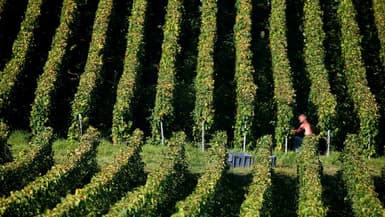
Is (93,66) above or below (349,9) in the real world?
below

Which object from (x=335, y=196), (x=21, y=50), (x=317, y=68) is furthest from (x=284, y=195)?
(x=21, y=50)

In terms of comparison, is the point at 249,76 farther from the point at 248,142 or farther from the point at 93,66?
the point at 93,66

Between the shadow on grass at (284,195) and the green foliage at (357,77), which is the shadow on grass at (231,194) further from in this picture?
the green foliage at (357,77)

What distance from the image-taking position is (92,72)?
33.8m

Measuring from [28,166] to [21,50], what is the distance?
10902 millimetres

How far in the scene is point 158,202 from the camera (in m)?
24.9

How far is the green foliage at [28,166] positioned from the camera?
992 inches

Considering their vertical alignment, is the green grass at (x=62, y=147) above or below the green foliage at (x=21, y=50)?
below

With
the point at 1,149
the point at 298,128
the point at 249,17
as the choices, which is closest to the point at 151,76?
the point at 249,17

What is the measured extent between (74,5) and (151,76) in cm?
603

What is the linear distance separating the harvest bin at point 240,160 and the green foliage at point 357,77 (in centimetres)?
537

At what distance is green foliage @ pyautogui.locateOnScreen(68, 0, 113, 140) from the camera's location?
32406 mm

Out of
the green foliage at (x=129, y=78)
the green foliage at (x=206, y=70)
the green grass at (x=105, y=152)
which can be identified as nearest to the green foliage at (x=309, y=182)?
the green foliage at (x=206, y=70)

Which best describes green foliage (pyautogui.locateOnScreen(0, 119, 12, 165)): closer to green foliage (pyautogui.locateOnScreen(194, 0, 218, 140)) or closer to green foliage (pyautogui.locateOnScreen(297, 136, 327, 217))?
green foliage (pyautogui.locateOnScreen(194, 0, 218, 140))
